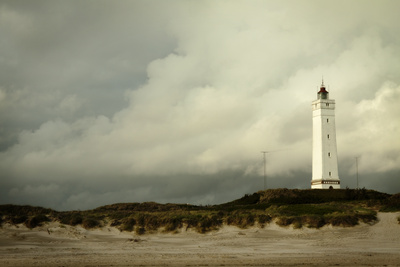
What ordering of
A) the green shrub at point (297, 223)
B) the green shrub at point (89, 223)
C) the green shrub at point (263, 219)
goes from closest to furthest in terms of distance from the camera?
the green shrub at point (297, 223)
the green shrub at point (89, 223)
the green shrub at point (263, 219)

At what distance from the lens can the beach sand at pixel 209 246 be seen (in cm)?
2023

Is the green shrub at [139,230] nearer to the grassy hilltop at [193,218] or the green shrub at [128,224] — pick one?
the grassy hilltop at [193,218]

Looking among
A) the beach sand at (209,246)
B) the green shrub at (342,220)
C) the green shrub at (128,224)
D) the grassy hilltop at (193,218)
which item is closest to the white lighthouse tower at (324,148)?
the grassy hilltop at (193,218)

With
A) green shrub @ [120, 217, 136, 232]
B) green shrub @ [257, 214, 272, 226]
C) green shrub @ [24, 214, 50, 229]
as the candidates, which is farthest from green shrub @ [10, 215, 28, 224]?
green shrub @ [257, 214, 272, 226]

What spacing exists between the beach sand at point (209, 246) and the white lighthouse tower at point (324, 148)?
22709 millimetres

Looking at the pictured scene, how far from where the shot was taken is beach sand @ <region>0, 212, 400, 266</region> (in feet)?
66.4

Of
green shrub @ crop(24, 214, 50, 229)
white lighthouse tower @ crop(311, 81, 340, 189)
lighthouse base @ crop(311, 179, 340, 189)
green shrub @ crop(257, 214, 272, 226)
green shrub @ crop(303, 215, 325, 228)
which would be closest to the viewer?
green shrub @ crop(24, 214, 50, 229)

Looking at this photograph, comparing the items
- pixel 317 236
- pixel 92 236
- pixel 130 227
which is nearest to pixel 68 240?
pixel 92 236

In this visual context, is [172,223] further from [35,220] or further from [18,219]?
[18,219]

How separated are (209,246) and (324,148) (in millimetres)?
31326

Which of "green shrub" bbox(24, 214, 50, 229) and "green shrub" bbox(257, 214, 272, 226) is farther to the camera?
"green shrub" bbox(257, 214, 272, 226)

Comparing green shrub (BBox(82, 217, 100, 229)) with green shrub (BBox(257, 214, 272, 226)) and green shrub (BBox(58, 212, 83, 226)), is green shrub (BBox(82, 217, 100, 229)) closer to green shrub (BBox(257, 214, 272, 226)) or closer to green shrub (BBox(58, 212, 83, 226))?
green shrub (BBox(58, 212, 83, 226))

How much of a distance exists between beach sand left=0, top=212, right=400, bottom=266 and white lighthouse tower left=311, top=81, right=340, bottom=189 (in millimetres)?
22709

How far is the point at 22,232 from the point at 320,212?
16526mm
